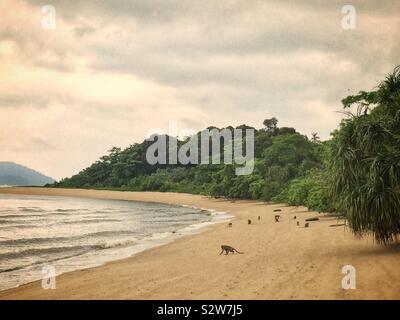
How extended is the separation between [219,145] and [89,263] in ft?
351

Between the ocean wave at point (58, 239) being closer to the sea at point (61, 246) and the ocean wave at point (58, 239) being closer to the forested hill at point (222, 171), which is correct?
the sea at point (61, 246)

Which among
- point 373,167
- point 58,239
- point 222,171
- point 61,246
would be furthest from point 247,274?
point 222,171

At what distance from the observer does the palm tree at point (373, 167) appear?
51.1ft

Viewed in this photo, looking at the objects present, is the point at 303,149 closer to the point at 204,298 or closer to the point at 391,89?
the point at 391,89

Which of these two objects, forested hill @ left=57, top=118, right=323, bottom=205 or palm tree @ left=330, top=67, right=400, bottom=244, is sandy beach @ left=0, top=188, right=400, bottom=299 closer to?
palm tree @ left=330, top=67, right=400, bottom=244

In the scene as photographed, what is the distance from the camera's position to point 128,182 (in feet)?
424

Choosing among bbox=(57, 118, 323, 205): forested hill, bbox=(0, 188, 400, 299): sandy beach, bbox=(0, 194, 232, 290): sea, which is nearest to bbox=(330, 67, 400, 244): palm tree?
bbox=(0, 188, 400, 299): sandy beach

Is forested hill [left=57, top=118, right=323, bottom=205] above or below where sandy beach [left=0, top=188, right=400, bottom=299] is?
above

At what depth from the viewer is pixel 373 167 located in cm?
1566

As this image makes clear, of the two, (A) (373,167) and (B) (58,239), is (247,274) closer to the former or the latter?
(A) (373,167)

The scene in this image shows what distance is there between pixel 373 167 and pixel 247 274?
5.95 m

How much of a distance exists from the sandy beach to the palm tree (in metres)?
1.27

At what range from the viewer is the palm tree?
15.6m

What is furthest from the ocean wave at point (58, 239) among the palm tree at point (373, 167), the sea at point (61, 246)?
the palm tree at point (373, 167)
